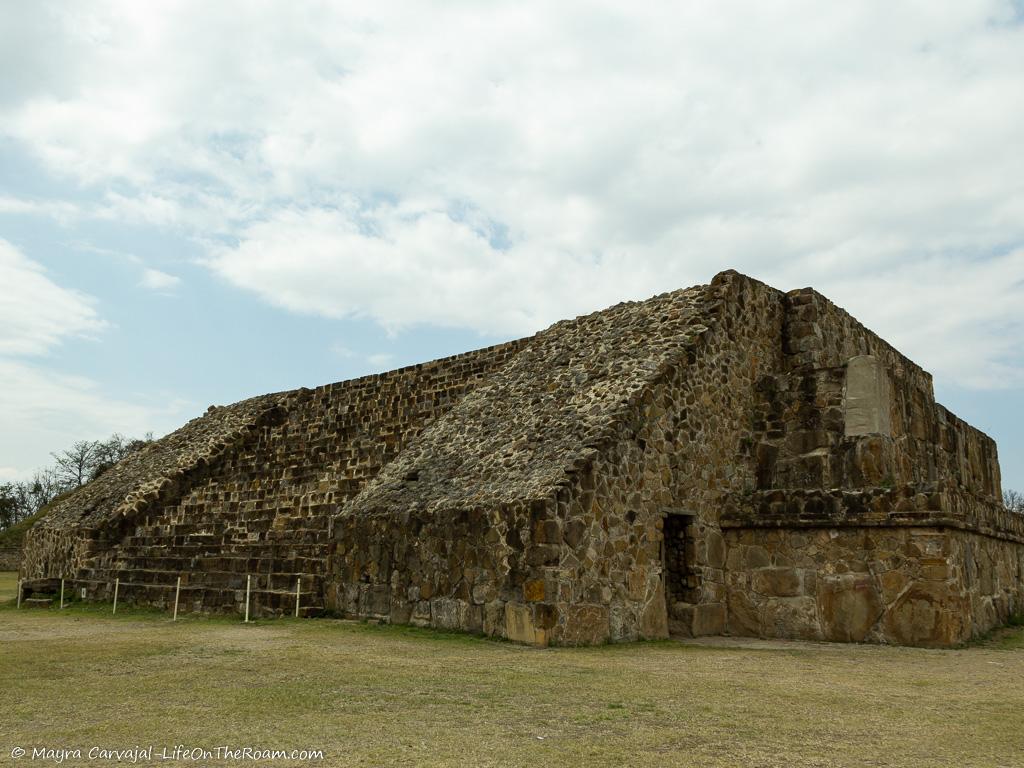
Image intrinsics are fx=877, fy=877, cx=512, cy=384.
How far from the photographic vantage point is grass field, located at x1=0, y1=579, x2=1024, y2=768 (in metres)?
4.52

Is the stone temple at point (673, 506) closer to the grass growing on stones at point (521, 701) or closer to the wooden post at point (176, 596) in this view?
the wooden post at point (176, 596)

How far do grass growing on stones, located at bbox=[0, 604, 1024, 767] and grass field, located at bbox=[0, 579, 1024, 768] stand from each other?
0.07 feet

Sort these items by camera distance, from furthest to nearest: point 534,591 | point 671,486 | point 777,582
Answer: point 671,486
point 777,582
point 534,591

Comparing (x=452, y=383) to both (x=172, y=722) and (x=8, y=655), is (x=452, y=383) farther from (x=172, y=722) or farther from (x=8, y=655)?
(x=172, y=722)

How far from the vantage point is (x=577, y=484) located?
9.39 meters

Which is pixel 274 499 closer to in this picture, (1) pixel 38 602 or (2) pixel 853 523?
(1) pixel 38 602

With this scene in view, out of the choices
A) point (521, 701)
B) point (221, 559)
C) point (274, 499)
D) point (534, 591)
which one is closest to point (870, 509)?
point (534, 591)

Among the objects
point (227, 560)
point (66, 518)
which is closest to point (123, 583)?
point (227, 560)

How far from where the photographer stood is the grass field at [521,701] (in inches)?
178

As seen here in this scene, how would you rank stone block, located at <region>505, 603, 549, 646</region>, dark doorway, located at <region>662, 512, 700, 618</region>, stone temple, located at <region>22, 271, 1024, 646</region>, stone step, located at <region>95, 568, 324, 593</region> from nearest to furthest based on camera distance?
stone block, located at <region>505, 603, 549, 646</region>
stone temple, located at <region>22, 271, 1024, 646</region>
dark doorway, located at <region>662, 512, 700, 618</region>
stone step, located at <region>95, 568, 324, 593</region>

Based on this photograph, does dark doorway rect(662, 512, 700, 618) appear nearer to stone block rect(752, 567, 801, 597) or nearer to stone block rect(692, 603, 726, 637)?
stone block rect(692, 603, 726, 637)

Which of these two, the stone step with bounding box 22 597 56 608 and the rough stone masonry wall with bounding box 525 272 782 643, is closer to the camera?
the rough stone masonry wall with bounding box 525 272 782 643

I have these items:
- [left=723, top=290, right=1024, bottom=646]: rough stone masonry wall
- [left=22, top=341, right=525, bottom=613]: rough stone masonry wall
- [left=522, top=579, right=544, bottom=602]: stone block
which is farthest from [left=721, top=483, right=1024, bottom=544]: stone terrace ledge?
[left=22, top=341, right=525, bottom=613]: rough stone masonry wall

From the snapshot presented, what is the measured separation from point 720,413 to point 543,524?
11.6 feet
